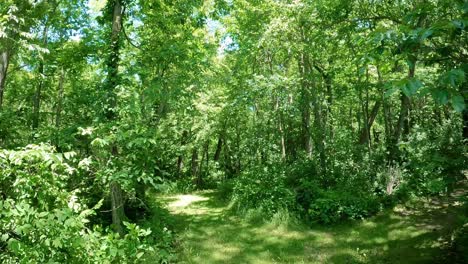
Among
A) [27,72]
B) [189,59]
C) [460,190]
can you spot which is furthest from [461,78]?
[27,72]

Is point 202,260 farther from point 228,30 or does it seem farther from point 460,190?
point 228,30

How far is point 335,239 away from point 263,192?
2.87 meters

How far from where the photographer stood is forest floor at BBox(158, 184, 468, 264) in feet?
24.1

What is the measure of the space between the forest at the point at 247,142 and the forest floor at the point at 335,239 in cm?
5

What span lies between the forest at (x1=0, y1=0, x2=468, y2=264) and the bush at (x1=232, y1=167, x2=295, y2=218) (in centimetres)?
6

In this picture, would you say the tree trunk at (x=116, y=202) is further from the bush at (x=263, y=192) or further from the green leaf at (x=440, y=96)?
the green leaf at (x=440, y=96)

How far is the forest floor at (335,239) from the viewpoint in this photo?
24.1ft

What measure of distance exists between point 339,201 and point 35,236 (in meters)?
8.02

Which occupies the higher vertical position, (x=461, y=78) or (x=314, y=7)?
(x=314, y=7)

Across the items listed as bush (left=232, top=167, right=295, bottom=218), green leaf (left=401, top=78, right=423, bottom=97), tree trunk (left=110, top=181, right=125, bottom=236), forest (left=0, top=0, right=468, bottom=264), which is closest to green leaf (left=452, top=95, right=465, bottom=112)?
forest (left=0, top=0, right=468, bottom=264)

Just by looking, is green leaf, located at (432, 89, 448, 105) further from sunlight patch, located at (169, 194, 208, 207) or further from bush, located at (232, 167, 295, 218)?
sunlight patch, located at (169, 194, 208, 207)

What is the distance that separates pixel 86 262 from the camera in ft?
10.2

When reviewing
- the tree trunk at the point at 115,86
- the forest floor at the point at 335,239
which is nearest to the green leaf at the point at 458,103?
the tree trunk at the point at 115,86

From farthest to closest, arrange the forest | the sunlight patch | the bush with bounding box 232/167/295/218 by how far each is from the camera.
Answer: the sunlight patch < the bush with bounding box 232/167/295/218 < the forest
